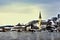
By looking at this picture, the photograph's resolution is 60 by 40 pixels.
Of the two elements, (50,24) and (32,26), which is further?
(50,24)

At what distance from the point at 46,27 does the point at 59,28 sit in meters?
3.20

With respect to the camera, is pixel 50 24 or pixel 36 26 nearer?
pixel 36 26

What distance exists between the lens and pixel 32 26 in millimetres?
48875

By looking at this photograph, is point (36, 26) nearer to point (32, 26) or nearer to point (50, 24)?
point (32, 26)

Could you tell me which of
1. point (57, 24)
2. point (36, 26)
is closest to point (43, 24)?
point (36, 26)

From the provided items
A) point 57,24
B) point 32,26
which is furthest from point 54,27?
point 32,26

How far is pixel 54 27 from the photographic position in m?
50.8

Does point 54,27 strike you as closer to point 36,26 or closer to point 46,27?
point 46,27

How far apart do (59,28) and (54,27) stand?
6.90 feet

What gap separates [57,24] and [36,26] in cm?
595

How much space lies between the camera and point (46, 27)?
5116cm

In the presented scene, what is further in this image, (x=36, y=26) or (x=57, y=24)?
(x=57, y=24)

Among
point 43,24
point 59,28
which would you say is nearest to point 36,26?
point 43,24

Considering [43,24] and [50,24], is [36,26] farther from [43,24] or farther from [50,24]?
[50,24]
